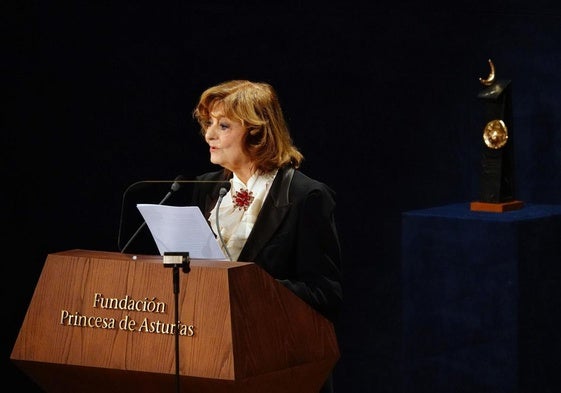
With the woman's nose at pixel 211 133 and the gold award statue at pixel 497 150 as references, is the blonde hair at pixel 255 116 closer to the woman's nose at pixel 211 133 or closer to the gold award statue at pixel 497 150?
the woman's nose at pixel 211 133

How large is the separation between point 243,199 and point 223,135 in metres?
0.20

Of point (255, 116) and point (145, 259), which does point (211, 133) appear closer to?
point (255, 116)

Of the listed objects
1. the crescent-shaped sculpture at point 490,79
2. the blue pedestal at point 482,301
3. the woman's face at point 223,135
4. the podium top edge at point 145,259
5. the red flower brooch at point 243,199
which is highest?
the crescent-shaped sculpture at point 490,79

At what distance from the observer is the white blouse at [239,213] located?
321cm

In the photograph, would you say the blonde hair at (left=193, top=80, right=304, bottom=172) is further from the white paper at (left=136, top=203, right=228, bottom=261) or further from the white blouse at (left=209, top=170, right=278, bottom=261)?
the white paper at (left=136, top=203, right=228, bottom=261)

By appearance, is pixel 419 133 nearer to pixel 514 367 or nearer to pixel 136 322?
pixel 514 367

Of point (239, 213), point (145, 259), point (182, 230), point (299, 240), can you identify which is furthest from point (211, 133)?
point (145, 259)

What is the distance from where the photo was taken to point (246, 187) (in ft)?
10.8

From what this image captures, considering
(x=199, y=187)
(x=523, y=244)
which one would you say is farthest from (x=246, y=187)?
(x=523, y=244)

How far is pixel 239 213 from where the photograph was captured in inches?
129

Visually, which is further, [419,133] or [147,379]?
[419,133]

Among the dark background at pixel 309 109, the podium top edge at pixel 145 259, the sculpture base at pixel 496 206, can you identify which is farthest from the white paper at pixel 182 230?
the sculpture base at pixel 496 206

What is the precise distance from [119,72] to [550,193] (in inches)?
81.6

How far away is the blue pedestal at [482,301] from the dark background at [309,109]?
0.55 m
